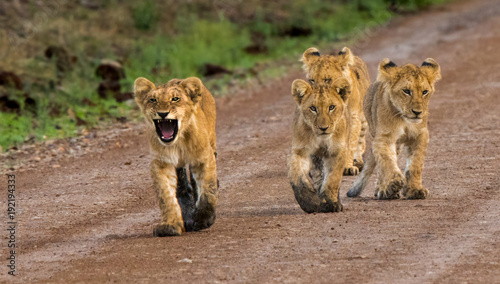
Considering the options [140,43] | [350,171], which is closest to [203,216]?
[350,171]

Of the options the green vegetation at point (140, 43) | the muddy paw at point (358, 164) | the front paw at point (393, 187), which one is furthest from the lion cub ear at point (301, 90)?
the green vegetation at point (140, 43)

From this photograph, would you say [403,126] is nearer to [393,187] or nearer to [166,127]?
[393,187]

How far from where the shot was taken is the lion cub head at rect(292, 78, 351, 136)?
7.61 metres

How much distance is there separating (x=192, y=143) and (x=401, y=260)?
6.25ft

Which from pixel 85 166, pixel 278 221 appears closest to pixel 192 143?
pixel 278 221

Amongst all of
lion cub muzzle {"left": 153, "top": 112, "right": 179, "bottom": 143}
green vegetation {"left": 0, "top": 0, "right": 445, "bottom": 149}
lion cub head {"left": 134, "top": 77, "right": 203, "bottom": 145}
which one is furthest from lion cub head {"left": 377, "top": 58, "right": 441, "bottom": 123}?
green vegetation {"left": 0, "top": 0, "right": 445, "bottom": 149}

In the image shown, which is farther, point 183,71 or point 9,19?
point 9,19

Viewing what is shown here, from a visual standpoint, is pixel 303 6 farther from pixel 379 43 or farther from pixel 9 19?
pixel 9 19

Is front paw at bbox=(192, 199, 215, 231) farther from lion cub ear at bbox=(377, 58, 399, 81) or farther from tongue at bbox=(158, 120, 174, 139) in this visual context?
lion cub ear at bbox=(377, 58, 399, 81)

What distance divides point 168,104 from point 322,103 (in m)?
1.42

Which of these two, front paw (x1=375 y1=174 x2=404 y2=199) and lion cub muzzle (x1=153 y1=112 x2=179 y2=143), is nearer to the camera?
lion cub muzzle (x1=153 y1=112 x2=179 y2=143)

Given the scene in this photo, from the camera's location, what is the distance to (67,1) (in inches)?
856

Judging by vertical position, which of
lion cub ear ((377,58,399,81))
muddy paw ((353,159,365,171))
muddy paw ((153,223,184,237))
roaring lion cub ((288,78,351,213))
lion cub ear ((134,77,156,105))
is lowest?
muddy paw ((153,223,184,237))

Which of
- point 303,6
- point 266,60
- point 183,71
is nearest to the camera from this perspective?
point 183,71
